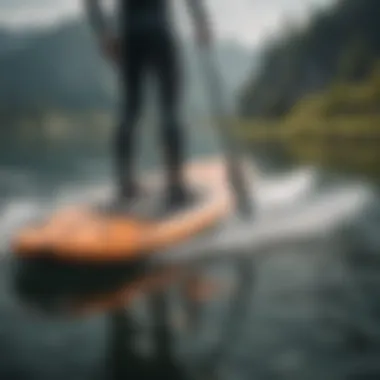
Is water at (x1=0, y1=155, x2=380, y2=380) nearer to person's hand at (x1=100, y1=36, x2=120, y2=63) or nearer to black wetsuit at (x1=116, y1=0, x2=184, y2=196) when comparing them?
black wetsuit at (x1=116, y1=0, x2=184, y2=196)

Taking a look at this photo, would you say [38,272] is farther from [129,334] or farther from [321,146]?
[321,146]

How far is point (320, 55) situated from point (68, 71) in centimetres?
42

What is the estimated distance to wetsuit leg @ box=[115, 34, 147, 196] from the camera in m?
1.37

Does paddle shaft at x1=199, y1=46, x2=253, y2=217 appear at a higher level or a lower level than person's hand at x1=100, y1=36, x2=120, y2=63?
lower

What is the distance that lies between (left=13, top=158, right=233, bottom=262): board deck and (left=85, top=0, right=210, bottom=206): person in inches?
0.9

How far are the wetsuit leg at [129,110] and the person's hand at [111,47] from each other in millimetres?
13

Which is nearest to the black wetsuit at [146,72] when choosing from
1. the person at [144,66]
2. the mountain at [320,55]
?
the person at [144,66]

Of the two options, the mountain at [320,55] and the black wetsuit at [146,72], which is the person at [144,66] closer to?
the black wetsuit at [146,72]

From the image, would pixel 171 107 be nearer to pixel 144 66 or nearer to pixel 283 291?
pixel 144 66

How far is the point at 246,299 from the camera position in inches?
53.8

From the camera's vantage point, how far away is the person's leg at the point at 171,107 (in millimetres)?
1370

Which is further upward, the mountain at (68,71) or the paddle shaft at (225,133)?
the mountain at (68,71)

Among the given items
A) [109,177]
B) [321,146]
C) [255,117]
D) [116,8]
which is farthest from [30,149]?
[321,146]

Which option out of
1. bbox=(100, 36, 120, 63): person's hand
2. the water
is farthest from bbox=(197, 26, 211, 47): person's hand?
the water
